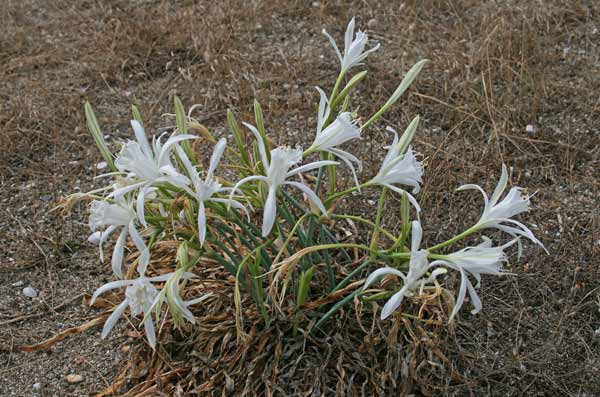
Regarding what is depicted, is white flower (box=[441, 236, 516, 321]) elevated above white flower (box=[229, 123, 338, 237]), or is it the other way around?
white flower (box=[229, 123, 338, 237])

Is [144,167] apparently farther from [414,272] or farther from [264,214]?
[414,272]

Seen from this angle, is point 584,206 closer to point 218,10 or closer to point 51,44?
point 218,10

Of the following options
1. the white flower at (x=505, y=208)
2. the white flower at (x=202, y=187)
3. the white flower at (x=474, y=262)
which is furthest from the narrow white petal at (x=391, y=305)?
the white flower at (x=202, y=187)

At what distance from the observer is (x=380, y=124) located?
3.01m

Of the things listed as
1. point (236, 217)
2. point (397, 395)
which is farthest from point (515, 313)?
point (236, 217)

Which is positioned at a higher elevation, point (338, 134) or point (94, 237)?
point (338, 134)

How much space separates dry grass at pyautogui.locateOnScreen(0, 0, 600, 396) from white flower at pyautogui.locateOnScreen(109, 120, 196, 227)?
1.97 feet

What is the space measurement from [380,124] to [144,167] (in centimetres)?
170

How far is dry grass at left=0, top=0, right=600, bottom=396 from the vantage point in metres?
1.96

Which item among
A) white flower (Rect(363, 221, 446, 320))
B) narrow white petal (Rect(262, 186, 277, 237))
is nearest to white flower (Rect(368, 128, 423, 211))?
white flower (Rect(363, 221, 446, 320))

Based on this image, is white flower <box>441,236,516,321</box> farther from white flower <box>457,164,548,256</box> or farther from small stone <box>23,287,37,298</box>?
small stone <box>23,287,37,298</box>

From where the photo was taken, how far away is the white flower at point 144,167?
145cm

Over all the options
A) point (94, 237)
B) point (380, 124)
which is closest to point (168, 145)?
point (94, 237)

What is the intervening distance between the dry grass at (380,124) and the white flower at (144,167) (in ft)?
1.97
